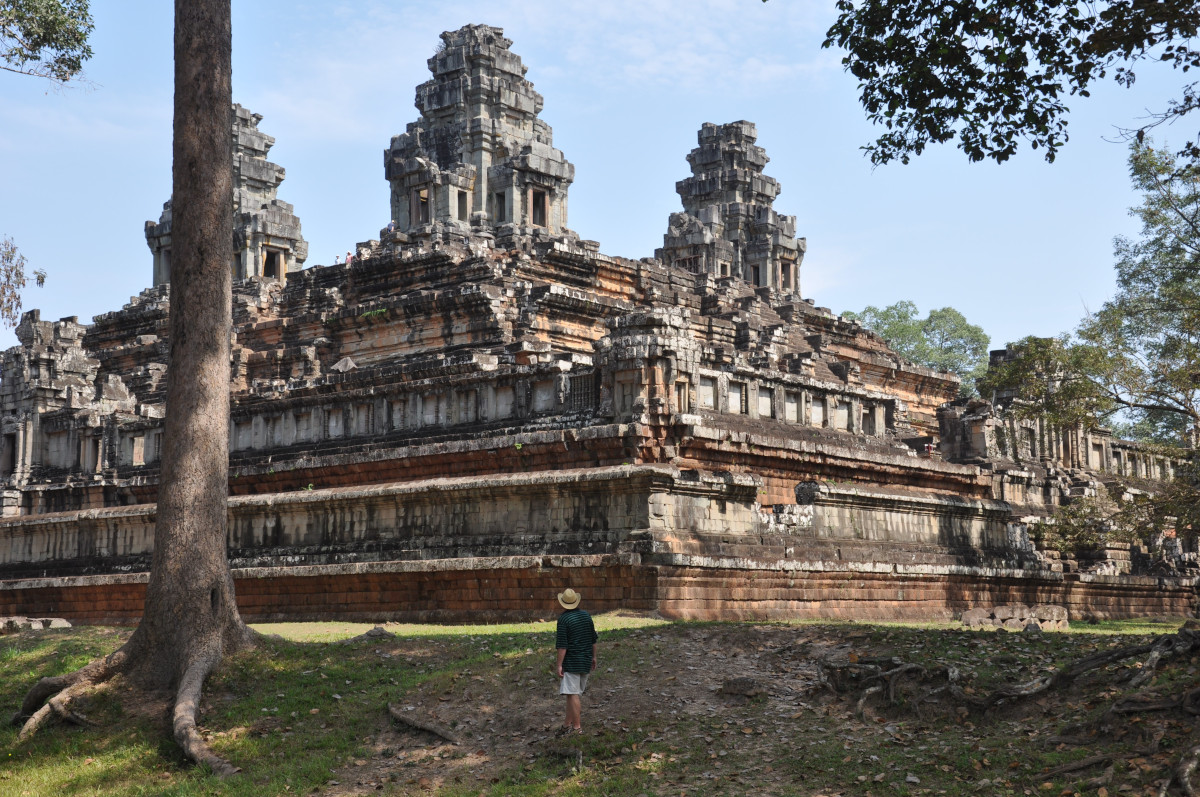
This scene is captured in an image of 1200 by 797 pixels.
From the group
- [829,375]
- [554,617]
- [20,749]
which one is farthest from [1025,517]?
[20,749]

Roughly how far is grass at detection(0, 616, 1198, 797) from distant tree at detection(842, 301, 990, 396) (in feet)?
187

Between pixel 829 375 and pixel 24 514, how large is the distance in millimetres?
21204

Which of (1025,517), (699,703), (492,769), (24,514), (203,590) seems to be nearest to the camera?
(492,769)

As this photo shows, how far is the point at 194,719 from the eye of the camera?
14258mm

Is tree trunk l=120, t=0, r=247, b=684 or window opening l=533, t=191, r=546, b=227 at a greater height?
window opening l=533, t=191, r=546, b=227

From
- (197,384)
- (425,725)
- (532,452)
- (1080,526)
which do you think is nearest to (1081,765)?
(425,725)

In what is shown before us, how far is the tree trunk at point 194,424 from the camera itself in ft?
50.4

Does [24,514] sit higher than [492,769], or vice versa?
[24,514]

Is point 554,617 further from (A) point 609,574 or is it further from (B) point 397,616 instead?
(B) point 397,616

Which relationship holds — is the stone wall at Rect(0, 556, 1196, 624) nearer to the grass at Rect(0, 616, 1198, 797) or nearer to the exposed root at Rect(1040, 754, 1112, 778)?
the grass at Rect(0, 616, 1198, 797)

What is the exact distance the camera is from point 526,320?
1262 inches

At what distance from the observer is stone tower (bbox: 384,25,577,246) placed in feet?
139

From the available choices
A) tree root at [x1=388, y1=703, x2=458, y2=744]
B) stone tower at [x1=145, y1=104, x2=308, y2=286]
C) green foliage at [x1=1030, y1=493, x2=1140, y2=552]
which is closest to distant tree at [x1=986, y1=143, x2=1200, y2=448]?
green foliage at [x1=1030, y1=493, x2=1140, y2=552]

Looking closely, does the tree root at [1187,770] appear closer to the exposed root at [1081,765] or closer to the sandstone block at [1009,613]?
the exposed root at [1081,765]
